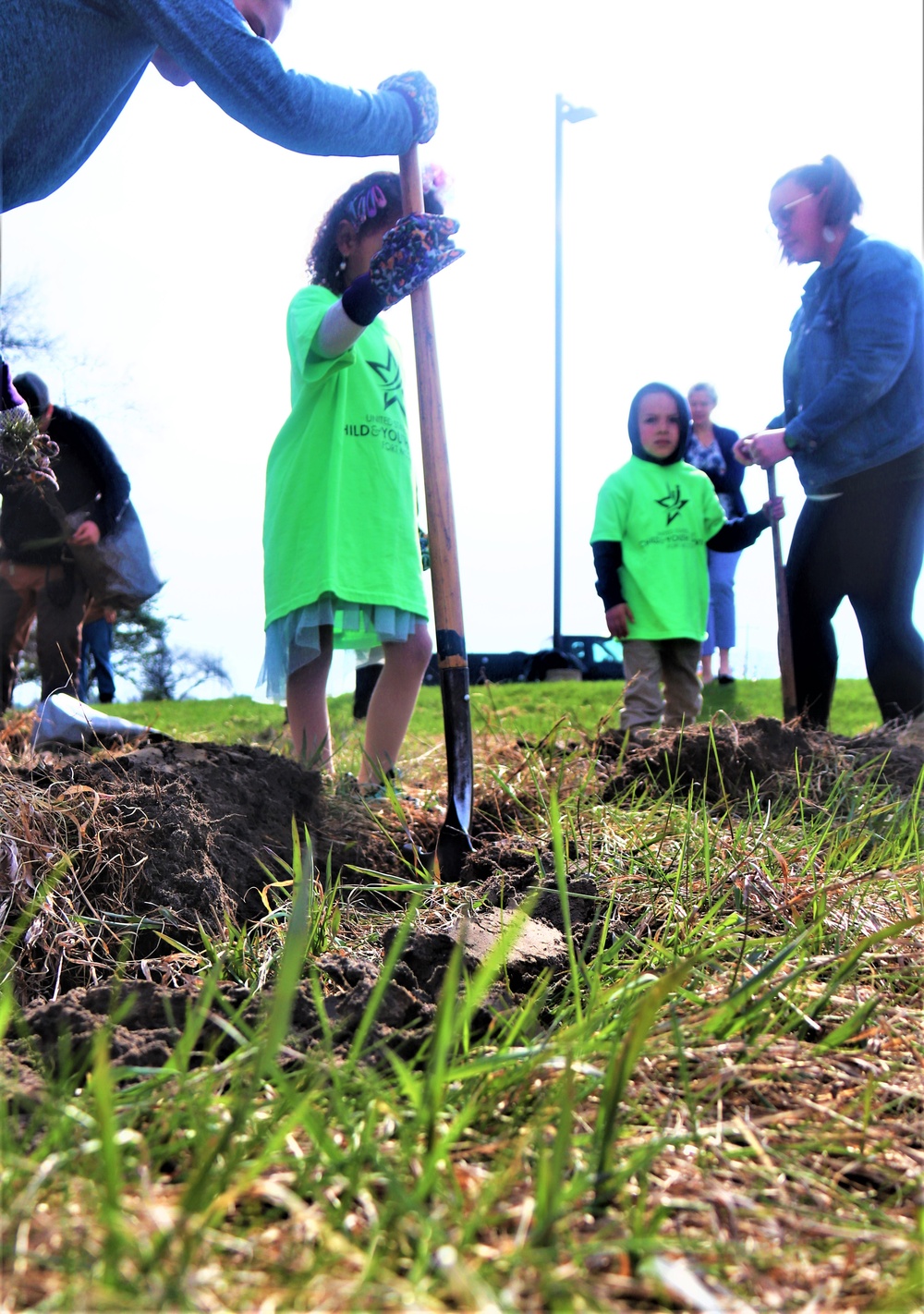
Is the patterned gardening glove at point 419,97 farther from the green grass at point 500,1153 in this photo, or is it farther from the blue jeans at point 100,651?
the blue jeans at point 100,651

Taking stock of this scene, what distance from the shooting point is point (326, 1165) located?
85cm

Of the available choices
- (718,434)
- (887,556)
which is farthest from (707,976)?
(718,434)

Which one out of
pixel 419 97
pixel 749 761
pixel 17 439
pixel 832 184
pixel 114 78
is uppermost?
pixel 832 184

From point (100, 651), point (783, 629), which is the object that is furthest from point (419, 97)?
point (100, 651)

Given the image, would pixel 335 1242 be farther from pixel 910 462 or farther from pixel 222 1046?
pixel 910 462

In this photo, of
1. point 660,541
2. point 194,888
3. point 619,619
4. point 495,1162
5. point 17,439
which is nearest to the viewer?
point 495,1162

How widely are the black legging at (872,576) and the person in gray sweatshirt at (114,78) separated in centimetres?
241

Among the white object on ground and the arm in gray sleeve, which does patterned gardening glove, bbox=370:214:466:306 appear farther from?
the white object on ground

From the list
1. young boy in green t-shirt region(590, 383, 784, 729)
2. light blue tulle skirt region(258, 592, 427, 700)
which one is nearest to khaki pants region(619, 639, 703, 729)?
young boy in green t-shirt region(590, 383, 784, 729)

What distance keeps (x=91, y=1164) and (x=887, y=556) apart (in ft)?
11.7

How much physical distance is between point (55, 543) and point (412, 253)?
2470 mm

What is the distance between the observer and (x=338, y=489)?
325cm

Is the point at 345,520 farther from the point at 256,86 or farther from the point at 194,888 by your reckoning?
the point at 194,888

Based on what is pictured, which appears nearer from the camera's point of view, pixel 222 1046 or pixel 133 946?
pixel 222 1046
